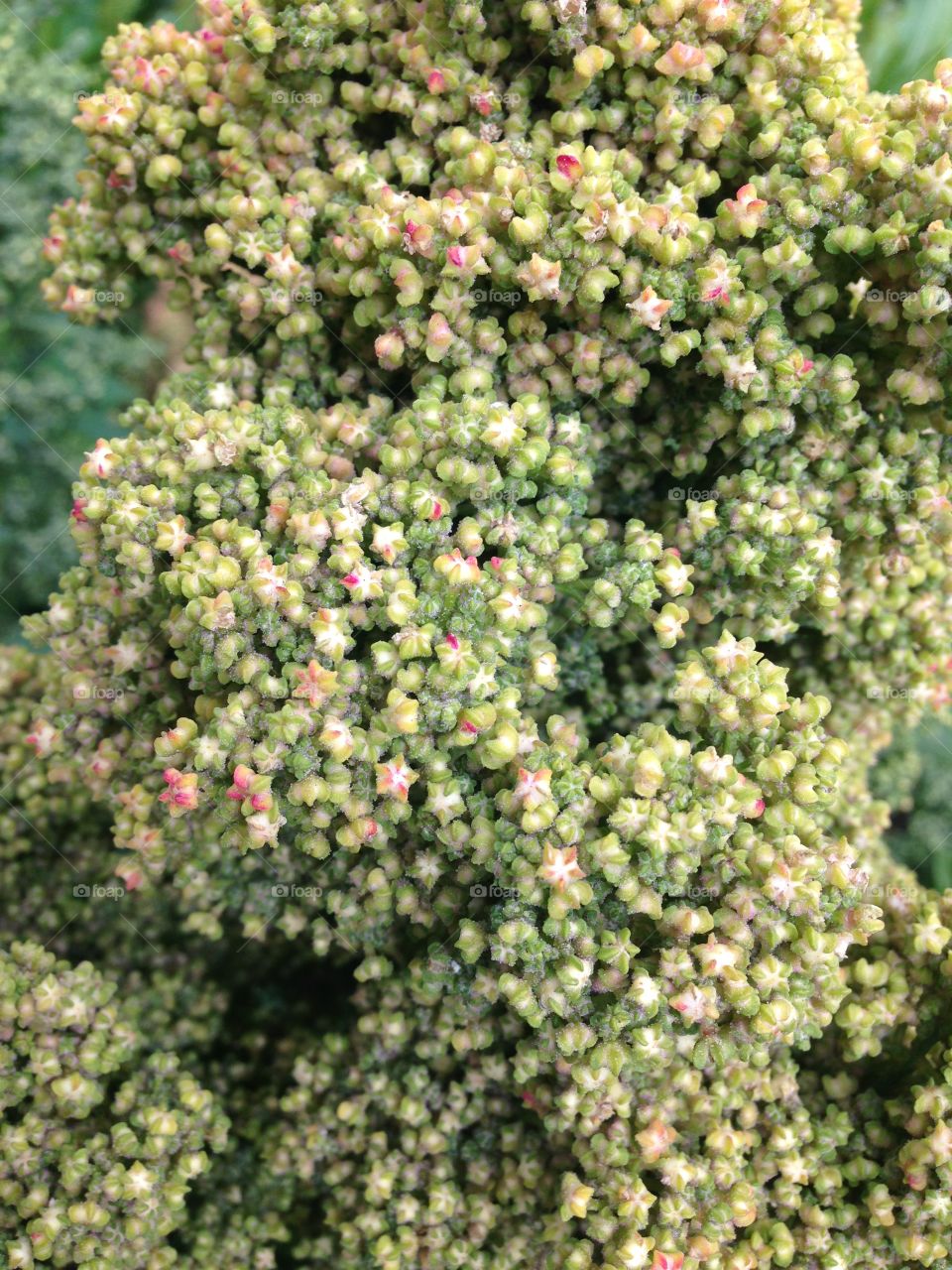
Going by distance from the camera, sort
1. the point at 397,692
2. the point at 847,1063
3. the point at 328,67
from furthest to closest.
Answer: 1. the point at 847,1063
2. the point at 328,67
3. the point at 397,692

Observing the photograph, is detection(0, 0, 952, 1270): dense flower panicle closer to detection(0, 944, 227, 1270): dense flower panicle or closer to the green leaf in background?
detection(0, 944, 227, 1270): dense flower panicle

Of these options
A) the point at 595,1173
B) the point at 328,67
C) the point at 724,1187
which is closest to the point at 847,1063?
the point at 724,1187

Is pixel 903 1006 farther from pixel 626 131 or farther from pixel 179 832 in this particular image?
Result: pixel 626 131

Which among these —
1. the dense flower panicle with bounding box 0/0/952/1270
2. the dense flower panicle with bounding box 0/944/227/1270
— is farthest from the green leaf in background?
the dense flower panicle with bounding box 0/944/227/1270

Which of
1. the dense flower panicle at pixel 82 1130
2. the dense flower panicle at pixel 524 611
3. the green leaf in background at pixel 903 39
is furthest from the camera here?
the green leaf in background at pixel 903 39

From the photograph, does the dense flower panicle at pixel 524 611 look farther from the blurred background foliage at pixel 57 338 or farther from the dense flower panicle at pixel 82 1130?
the blurred background foliage at pixel 57 338

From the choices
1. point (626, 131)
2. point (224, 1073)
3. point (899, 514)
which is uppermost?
point (626, 131)

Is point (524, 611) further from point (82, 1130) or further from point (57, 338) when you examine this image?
point (57, 338)

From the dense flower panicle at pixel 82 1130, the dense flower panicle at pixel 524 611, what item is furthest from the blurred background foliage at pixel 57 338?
the dense flower panicle at pixel 82 1130
